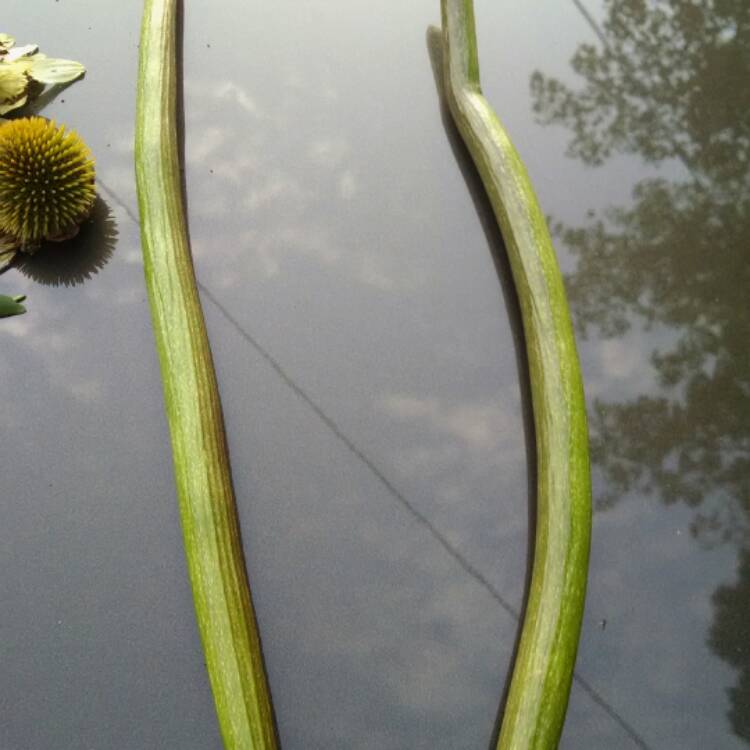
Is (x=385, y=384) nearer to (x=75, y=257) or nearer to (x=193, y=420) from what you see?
(x=193, y=420)

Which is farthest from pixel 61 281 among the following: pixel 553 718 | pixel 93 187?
pixel 553 718

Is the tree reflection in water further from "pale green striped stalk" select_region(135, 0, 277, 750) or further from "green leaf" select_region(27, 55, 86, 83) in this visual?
"green leaf" select_region(27, 55, 86, 83)

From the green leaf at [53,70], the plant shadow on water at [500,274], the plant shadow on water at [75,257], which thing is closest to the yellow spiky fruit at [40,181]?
the plant shadow on water at [75,257]

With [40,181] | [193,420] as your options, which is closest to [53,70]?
[40,181]

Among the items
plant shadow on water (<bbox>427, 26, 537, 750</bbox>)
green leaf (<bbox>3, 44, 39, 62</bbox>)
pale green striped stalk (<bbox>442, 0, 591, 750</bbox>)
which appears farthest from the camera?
green leaf (<bbox>3, 44, 39, 62</bbox>)

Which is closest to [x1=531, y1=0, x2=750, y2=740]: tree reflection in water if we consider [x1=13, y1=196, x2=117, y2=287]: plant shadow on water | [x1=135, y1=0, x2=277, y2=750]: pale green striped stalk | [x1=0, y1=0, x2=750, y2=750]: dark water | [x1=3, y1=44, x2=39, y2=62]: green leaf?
[x1=0, y1=0, x2=750, y2=750]: dark water

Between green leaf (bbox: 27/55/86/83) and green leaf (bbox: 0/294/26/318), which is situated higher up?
green leaf (bbox: 27/55/86/83)

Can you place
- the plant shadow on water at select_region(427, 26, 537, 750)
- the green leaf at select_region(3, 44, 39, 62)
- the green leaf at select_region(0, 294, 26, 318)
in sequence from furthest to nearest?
the green leaf at select_region(3, 44, 39, 62), the green leaf at select_region(0, 294, 26, 318), the plant shadow on water at select_region(427, 26, 537, 750)
